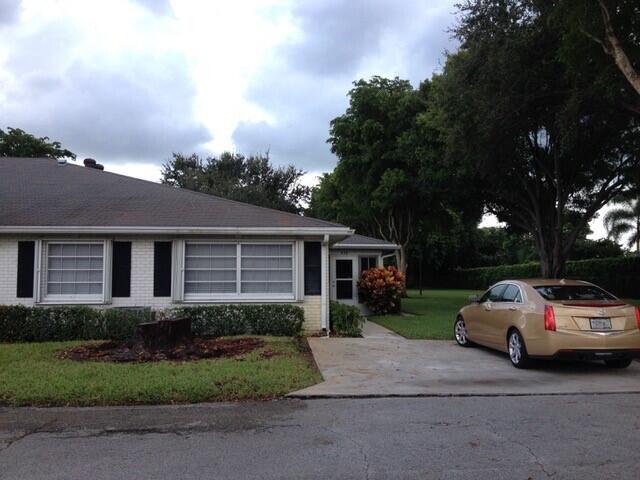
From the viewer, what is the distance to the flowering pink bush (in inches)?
792

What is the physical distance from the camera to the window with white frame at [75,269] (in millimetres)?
13234

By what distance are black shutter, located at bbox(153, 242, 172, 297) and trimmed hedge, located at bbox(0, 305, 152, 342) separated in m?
0.84

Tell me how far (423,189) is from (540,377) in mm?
15781

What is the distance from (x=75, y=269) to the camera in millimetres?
13312

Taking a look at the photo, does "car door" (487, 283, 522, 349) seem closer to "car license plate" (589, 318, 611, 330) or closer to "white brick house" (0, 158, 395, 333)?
"car license plate" (589, 318, 611, 330)

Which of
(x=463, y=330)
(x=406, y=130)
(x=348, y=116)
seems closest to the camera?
(x=463, y=330)

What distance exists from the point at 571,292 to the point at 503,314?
1.19 meters

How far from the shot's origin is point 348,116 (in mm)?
28375

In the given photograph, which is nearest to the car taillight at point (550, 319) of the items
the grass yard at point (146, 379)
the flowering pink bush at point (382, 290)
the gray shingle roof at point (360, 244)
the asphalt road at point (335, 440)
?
the asphalt road at point (335, 440)

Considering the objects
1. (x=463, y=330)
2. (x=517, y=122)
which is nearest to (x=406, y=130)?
(x=517, y=122)

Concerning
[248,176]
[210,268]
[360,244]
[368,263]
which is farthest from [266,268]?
[248,176]

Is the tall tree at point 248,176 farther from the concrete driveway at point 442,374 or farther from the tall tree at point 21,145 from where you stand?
the concrete driveway at point 442,374

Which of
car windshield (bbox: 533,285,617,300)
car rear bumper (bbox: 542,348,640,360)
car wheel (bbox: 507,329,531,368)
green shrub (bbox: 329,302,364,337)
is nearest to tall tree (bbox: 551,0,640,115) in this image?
car windshield (bbox: 533,285,617,300)

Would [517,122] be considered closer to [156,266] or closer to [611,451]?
[156,266]
